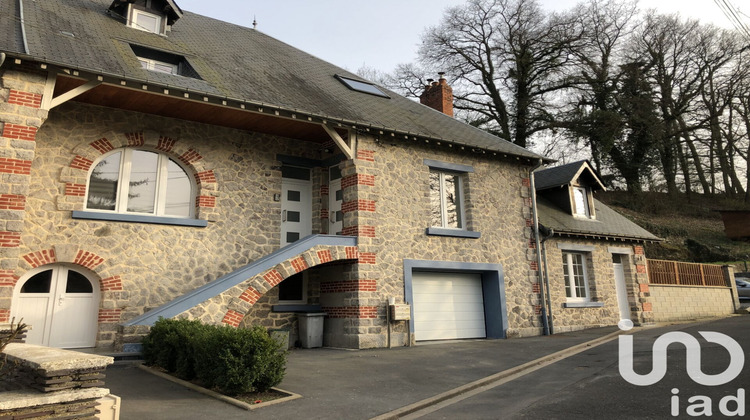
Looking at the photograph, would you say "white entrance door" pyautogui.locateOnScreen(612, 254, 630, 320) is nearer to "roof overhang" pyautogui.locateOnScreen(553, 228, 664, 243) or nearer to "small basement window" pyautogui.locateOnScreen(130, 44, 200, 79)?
"roof overhang" pyautogui.locateOnScreen(553, 228, 664, 243)

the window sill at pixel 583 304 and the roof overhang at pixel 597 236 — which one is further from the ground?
the roof overhang at pixel 597 236

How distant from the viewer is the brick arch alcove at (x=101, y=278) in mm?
8211

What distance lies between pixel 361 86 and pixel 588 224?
8023 millimetres

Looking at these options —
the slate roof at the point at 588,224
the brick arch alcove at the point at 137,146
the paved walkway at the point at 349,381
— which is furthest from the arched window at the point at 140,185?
the slate roof at the point at 588,224

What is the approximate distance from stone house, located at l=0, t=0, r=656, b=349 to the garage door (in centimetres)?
5

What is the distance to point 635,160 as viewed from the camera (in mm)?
28719

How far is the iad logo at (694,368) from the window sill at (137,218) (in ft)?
25.5

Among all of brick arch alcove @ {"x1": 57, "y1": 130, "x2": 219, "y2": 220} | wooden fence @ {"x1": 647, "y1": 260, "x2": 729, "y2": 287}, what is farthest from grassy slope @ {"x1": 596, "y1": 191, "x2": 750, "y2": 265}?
brick arch alcove @ {"x1": 57, "y1": 130, "x2": 219, "y2": 220}

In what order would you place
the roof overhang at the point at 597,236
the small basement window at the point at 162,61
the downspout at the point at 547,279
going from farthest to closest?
1. the roof overhang at the point at 597,236
2. the downspout at the point at 547,279
3. the small basement window at the point at 162,61

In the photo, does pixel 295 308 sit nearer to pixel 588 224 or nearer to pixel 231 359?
pixel 231 359

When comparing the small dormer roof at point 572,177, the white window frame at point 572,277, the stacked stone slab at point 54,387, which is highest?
the small dormer roof at point 572,177

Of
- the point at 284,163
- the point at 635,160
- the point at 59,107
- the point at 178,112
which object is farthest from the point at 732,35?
the point at 59,107

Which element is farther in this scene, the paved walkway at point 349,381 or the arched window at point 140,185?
the arched window at point 140,185

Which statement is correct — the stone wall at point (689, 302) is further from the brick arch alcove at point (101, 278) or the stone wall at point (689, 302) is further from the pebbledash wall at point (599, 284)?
the brick arch alcove at point (101, 278)
